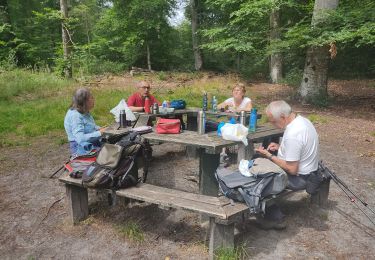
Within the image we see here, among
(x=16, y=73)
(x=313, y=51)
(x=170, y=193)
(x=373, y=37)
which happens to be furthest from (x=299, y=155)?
(x=16, y=73)

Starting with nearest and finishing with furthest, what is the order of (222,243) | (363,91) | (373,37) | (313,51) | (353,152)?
(222,243), (353,152), (373,37), (313,51), (363,91)

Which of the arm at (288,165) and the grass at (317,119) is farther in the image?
the grass at (317,119)

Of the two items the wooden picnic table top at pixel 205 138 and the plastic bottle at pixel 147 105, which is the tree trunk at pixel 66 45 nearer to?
the plastic bottle at pixel 147 105

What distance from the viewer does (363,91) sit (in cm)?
1416

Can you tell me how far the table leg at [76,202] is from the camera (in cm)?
383

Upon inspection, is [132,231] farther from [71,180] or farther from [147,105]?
[147,105]

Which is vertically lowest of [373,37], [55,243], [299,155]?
[55,243]

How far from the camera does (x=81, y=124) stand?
4.08 meters

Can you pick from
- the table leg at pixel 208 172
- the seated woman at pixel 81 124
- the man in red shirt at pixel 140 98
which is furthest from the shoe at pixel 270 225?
the man in red shirt at pixel 140 98

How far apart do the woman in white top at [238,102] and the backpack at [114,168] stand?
114 inches

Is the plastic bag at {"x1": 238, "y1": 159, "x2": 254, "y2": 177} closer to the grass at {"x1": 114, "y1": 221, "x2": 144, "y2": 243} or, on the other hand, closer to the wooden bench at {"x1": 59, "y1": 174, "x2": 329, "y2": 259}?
the wooden bench at {"x1": 59, "y1": 174, "x2": 329, "y2": 259}

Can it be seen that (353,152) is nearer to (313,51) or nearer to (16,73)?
(313,51)

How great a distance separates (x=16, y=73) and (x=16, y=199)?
9.72 meters

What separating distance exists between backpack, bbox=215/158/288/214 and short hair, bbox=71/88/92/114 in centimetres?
203
